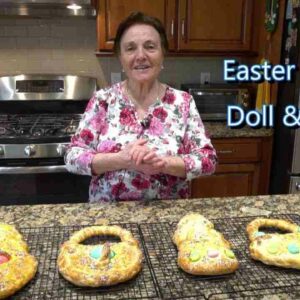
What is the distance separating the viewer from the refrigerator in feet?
6.71

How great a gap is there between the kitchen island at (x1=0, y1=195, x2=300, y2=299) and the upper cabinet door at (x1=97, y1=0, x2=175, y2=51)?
1.49m

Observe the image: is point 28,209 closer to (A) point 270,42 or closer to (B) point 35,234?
(B) point 35,234

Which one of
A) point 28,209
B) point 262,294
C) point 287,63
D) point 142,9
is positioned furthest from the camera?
point 142,9

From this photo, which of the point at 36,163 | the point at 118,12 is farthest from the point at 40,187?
the point at 118,12

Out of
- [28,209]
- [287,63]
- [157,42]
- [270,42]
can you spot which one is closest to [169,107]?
[157,42]

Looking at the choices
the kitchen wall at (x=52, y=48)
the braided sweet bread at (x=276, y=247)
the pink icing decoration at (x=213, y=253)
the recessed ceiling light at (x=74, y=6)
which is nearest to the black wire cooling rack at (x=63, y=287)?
the pink icing decoration at (x=213, y=253)

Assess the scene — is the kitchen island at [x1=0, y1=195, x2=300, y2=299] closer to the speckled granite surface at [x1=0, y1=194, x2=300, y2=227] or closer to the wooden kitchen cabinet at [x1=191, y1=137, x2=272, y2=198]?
the speckled granite surface at [x1=0, y1=194, x2=300, y2=227]

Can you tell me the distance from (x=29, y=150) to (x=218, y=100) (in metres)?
1.25

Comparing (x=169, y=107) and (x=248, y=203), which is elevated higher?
(x=169, y=107)

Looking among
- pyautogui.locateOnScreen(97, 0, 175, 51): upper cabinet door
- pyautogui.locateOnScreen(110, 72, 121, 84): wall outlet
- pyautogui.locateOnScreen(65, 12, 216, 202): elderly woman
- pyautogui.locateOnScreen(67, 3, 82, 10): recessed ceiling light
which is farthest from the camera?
pyautogui.locateOnScreen(110, 72, 121, 84): wall outlet

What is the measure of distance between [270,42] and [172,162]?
1.55 meters

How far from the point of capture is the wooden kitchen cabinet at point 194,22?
7.59ft

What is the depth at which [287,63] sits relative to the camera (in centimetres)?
214

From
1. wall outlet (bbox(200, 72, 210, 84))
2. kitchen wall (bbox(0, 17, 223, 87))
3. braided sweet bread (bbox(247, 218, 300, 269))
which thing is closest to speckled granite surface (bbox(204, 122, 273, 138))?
wall outlet (bbox(200, 72, 210, 84))
